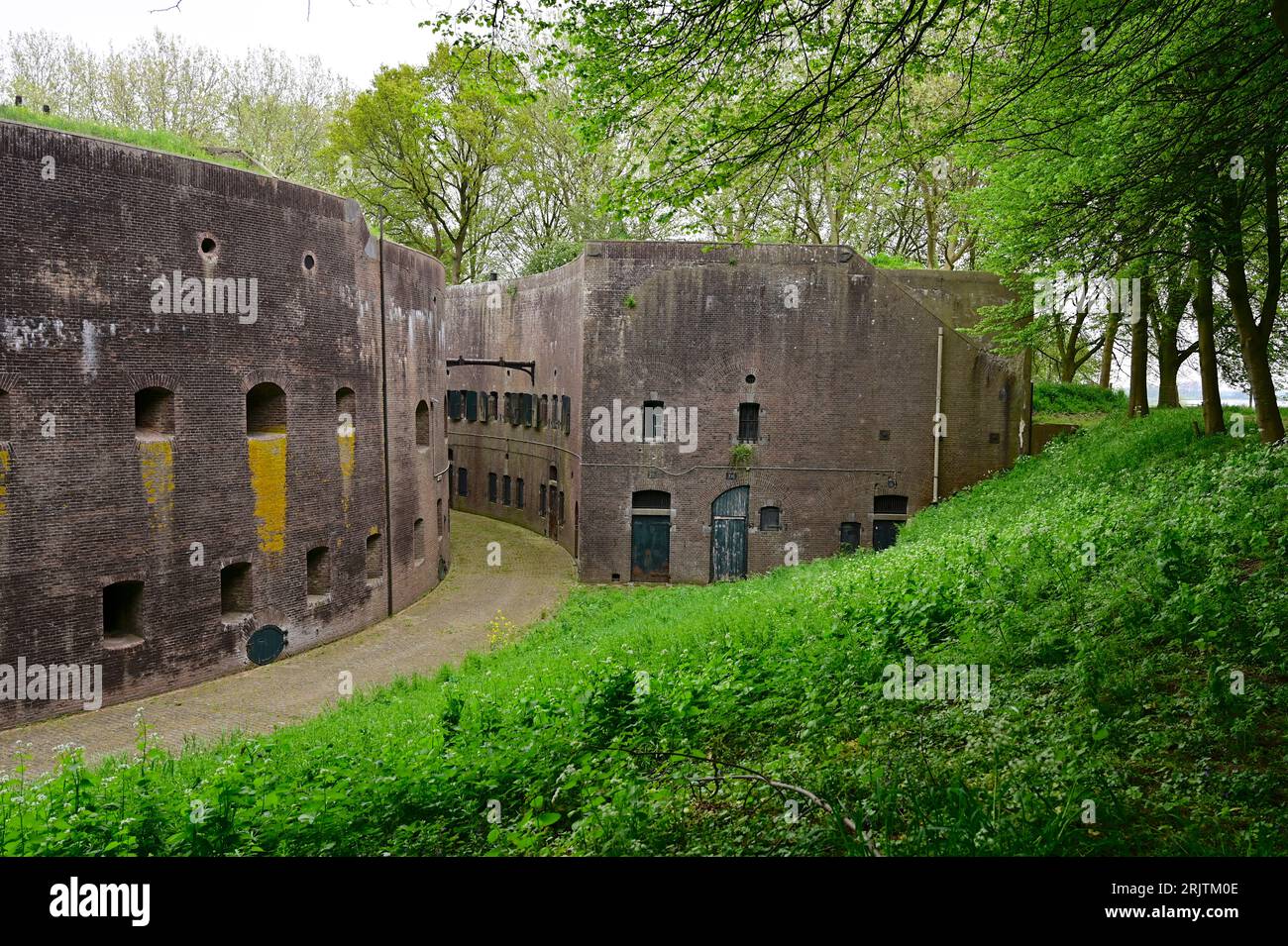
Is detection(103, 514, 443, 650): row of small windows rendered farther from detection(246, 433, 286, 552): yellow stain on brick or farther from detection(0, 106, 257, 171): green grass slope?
detection(0, 106, 257, 171): green grass slope

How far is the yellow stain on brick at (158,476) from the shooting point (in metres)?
14.1

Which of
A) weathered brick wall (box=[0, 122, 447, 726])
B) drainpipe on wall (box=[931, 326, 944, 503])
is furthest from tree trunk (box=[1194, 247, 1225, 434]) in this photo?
weathered brick wall (box=[0, 122, 447, 726])

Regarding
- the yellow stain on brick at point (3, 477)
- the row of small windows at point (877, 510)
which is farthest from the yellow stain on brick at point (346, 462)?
the row of small windows at point (877, 510)

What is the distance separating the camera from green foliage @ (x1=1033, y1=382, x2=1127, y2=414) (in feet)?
85.8

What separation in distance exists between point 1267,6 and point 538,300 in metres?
21.7

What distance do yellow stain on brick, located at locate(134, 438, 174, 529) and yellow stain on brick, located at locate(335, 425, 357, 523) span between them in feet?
12.4

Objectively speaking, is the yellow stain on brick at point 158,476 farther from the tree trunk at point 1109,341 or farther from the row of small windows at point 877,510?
A: the tree trunk at point 1109,341

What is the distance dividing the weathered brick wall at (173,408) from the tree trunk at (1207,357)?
52.0ft

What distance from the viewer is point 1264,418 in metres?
13.3

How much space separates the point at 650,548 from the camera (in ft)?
74.8

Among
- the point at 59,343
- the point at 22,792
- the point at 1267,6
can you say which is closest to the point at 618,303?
the point at 59,343

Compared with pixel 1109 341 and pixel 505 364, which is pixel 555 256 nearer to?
pixel 505 364

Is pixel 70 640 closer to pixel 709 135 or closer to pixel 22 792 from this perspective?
pixel 22 792

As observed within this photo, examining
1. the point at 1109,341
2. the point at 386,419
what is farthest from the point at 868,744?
the point at 1109,341
